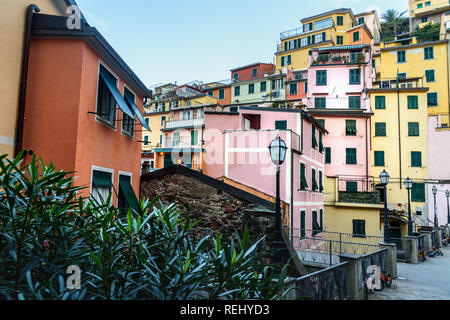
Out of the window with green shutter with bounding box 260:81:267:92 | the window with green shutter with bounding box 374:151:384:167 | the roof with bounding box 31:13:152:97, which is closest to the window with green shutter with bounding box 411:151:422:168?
the window with green shutter with bounding box 374:151:384:167

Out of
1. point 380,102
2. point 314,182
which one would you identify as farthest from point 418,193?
point 314,182

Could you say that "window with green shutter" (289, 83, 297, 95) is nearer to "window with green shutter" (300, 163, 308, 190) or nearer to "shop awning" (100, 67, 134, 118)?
"window with green shutter" (300, 163, 308, 190)

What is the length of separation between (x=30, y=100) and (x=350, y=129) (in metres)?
28.8

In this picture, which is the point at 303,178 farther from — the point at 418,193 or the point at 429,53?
the point at 429,53

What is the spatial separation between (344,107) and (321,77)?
4.22m

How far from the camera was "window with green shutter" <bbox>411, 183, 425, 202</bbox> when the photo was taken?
98.4 ft

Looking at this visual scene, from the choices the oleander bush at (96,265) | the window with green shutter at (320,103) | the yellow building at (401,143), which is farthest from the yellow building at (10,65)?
the yellow building at (401,143)

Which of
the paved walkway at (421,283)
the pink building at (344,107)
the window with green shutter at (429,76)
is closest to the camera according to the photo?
the paved walkway at (421,283)

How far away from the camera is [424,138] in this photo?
30562mm

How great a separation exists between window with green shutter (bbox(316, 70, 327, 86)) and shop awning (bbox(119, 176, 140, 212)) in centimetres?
2745

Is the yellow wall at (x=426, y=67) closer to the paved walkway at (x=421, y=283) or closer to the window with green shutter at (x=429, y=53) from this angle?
the window with green shutter at (x=429, y=53)

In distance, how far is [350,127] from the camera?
29.9 m

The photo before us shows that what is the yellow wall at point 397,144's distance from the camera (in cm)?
3030
